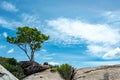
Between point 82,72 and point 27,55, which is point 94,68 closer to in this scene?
point 82,72

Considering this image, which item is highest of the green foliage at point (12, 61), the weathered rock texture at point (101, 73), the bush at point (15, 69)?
the green foliage at point (12, 61)

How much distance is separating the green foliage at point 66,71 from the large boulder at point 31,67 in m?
3.03

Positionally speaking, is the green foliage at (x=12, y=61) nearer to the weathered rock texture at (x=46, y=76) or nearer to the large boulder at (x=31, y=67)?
the large boulder at (x=31, y=67)

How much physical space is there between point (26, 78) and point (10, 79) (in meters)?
28.7

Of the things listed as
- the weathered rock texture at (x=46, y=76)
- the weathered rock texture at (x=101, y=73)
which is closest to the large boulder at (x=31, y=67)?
the weathered rock texture at (x=46, y=76)

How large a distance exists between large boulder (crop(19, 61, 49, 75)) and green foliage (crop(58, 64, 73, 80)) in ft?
9.94

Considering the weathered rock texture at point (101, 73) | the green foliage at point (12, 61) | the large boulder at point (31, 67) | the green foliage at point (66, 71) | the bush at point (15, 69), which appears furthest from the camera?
the green foliage at point (12, 61)

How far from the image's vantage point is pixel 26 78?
135 ft

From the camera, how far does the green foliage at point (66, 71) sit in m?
41.8

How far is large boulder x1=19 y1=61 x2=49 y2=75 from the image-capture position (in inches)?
1779

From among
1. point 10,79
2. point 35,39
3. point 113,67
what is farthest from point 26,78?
point 10,79

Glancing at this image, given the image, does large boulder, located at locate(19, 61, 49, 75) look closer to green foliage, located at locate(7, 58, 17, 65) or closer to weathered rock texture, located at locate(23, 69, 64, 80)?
green foliage, located at locate(7, 58, 17, 65)

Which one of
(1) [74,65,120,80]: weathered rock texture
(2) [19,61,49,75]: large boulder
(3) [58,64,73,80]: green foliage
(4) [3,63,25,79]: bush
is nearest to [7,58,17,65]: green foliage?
(2) [19,61,49,75]: large boulder

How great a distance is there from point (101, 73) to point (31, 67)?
559 inches
